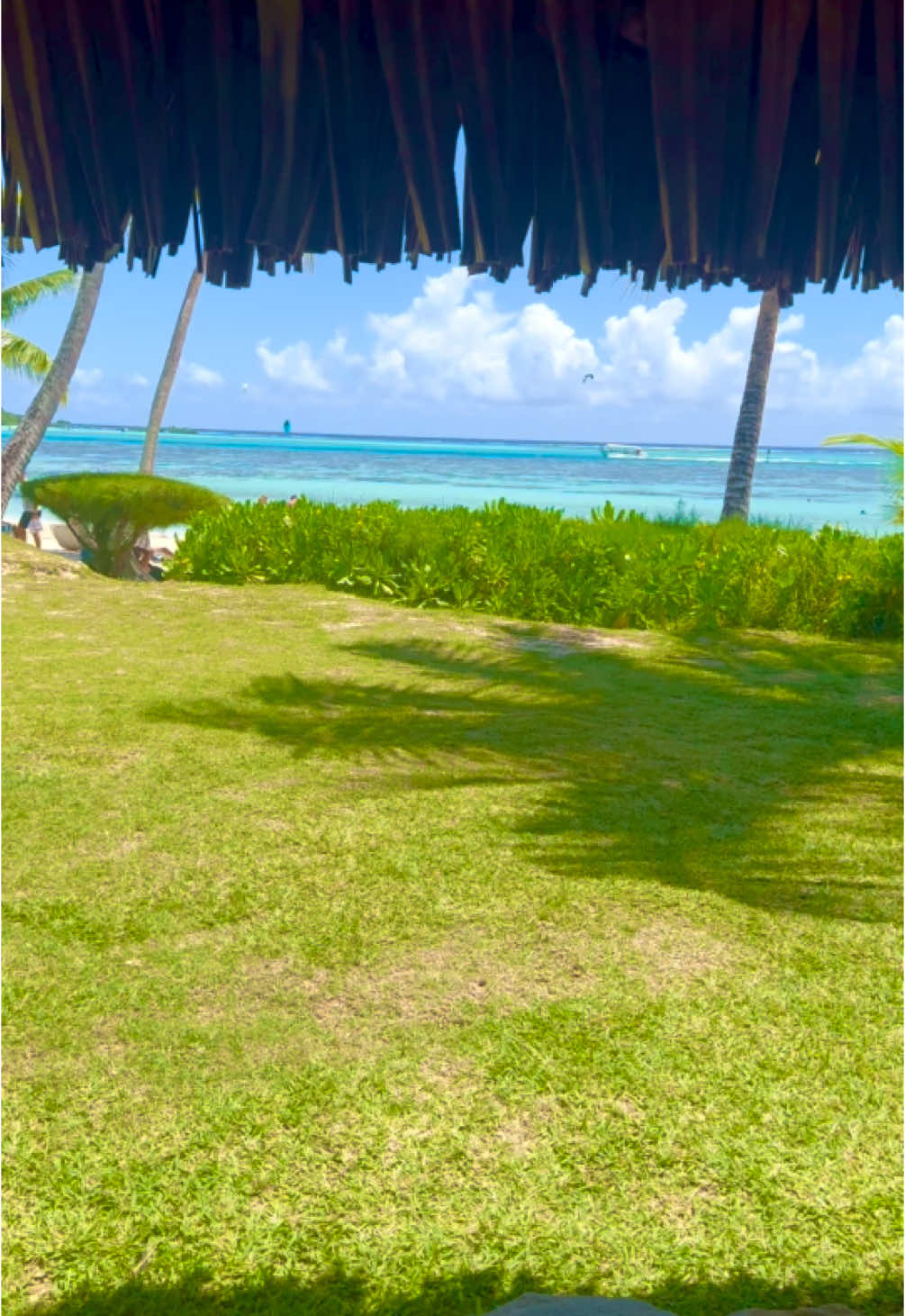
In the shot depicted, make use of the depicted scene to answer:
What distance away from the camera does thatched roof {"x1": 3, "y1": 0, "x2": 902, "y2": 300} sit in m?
1.25

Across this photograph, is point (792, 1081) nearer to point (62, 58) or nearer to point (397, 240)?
point (397, 240)

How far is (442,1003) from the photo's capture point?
182 inches

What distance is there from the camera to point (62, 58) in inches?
54.0

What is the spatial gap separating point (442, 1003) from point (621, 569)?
8958mm

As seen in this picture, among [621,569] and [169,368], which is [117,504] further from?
[169,368]

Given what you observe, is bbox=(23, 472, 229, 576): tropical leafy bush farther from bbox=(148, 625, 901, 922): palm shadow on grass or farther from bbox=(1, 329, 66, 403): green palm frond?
bbox=(1, 329, 66, 403): green palm frond

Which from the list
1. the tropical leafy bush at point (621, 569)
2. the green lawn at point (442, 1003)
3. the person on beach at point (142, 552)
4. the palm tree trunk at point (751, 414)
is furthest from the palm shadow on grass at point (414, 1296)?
the person on beach at point (142, 552)

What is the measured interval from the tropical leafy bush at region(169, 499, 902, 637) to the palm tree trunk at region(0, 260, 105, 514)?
8.78m

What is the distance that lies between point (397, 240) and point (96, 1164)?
315 cm

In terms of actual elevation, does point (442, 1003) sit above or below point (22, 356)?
below

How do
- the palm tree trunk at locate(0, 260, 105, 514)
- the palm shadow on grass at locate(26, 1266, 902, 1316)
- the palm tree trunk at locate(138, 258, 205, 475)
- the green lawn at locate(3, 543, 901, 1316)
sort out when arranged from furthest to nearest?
the palm tree trunk at locate(138, 258, 205, 475), the palm tree trunk at locate(0, 260, 105, 514), the green lawn at locate(3, 543, 901, 1316), the palm shadow on grass at locate(26, 1266, 902, 1316)

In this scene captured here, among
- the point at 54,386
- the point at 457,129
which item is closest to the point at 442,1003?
the point at 457,129

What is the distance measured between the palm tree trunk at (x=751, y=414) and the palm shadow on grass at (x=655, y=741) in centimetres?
587

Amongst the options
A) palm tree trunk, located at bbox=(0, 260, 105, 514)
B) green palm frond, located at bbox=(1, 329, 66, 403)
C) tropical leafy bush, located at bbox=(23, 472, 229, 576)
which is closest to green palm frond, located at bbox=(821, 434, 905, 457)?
tropical leafy bush, located at bbox=(23, 472, 229, 576)
